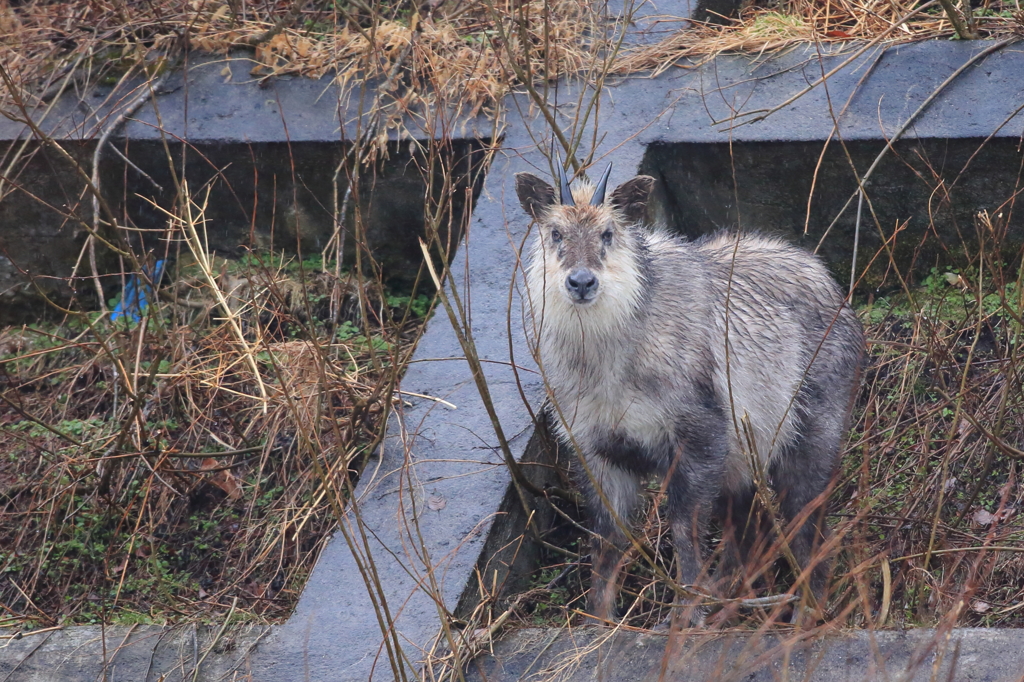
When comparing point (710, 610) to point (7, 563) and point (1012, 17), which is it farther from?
point (1012, 17)

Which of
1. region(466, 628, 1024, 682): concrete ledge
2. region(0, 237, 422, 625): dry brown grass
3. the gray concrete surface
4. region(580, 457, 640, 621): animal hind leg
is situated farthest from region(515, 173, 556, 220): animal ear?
region(466, 628, 1024, 682): concrete ledge

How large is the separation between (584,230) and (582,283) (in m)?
0.25

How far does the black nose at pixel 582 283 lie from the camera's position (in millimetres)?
3771

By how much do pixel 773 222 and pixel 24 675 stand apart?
4.22m

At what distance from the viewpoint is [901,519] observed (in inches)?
159

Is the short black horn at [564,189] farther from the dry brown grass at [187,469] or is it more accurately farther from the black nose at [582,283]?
the dry brown grass at [187,469]

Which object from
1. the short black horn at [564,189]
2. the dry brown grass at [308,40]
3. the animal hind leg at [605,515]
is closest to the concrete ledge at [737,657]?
the animal hind leg at [605,515]

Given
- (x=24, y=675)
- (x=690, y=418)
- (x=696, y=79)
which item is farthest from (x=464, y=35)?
(x=24, y=675)

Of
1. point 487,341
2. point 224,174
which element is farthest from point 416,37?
point 487,341

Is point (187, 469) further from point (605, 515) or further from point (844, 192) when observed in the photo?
point (844, 192)

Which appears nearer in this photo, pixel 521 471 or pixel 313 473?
pixel 521 471

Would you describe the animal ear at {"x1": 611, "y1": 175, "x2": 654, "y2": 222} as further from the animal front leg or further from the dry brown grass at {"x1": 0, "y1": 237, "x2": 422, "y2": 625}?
the dry brown grass at {"x1": 0, "y1": 237, "x2": 422, "y2": 625}

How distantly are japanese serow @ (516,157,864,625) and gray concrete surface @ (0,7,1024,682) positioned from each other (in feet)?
0.89

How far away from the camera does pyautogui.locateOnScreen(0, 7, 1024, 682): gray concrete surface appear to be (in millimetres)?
3756
